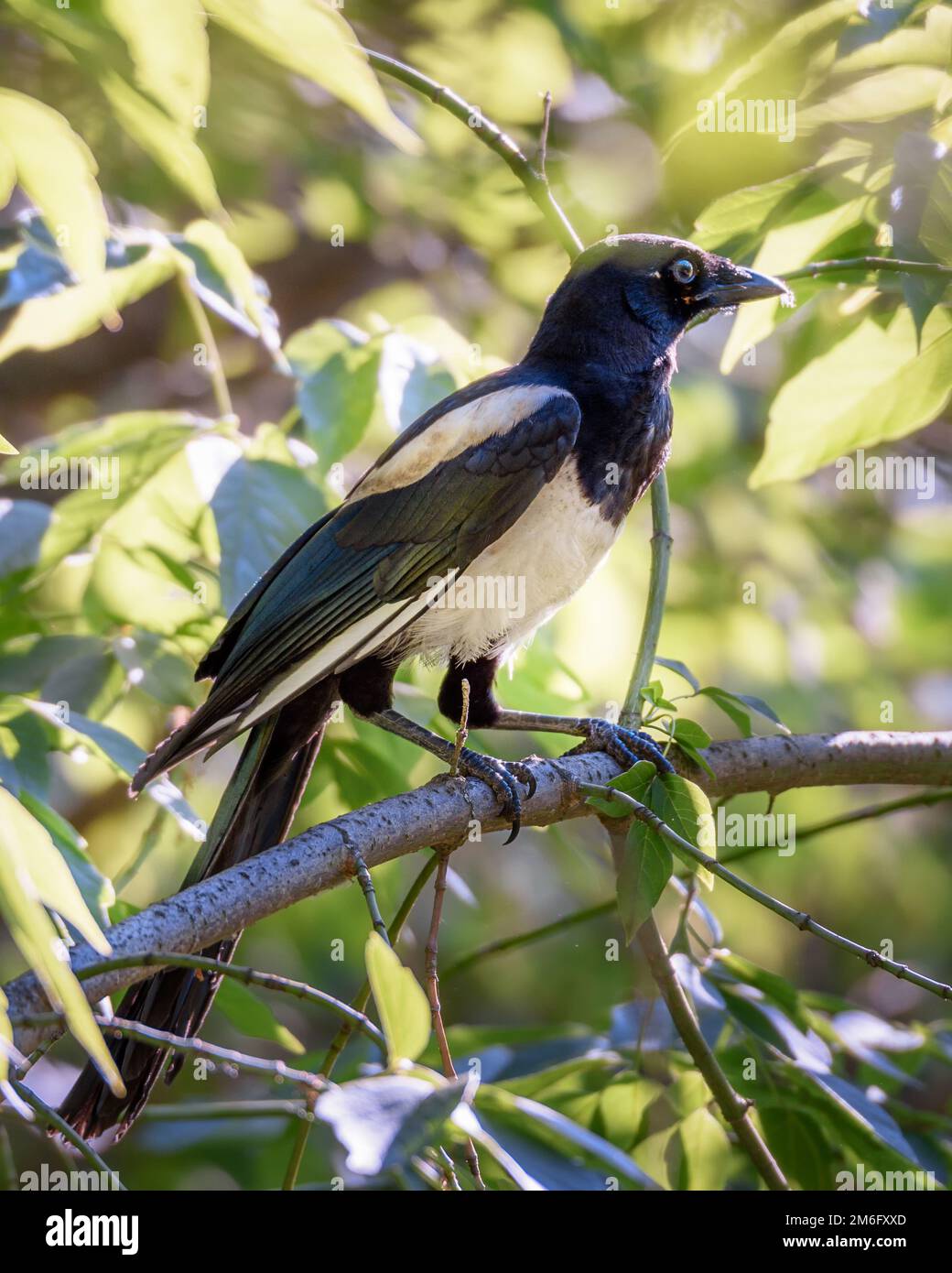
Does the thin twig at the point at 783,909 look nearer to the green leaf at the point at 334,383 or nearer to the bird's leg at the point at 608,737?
the bird's leg at the point at 608,737

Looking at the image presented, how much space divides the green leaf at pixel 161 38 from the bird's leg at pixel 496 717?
67.8 inches

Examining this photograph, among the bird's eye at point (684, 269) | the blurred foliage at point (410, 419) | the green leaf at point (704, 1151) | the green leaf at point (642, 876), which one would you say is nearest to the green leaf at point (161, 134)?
Answer: the blurred foliage at point (410, 419)

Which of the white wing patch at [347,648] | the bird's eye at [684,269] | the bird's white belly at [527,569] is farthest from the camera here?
the bird's eye at [684,269]

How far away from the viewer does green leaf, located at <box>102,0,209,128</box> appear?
880 millimetres

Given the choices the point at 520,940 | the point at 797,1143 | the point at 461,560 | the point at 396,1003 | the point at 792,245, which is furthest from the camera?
the point at 461,560

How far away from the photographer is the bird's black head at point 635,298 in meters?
2.82

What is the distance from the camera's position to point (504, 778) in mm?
2223

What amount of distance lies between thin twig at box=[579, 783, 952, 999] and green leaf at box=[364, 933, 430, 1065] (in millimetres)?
529

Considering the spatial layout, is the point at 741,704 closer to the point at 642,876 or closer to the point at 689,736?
the point at 689,736

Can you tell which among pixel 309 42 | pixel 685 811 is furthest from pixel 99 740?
pixel 309 42

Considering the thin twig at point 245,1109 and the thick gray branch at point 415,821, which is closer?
the thin twig at point 245,1109

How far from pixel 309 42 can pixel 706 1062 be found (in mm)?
1531

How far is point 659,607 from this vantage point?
2.21 m
